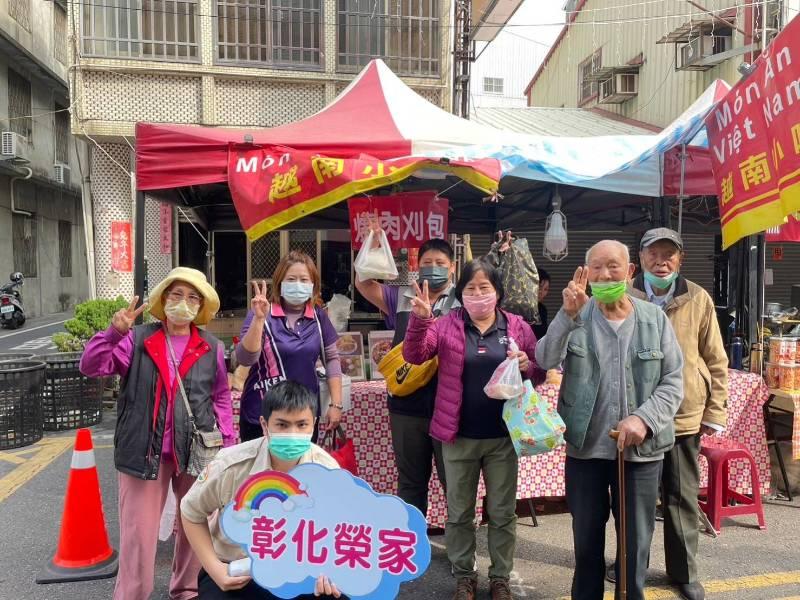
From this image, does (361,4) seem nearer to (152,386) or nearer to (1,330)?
(152,386)

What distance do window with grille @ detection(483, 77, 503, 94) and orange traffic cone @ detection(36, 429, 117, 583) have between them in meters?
26.4

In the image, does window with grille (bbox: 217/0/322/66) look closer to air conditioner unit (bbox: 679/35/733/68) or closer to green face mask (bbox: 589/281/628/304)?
air conditioner unit (bbox: 679/35/733/68)

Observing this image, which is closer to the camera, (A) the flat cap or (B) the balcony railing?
(A) the flat cap

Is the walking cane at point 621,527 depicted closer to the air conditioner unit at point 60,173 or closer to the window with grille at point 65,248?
the air conditioner unit at point 60,173

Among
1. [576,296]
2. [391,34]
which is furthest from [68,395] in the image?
[391,34]

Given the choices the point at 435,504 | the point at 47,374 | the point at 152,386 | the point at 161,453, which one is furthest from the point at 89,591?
the point at 47,374

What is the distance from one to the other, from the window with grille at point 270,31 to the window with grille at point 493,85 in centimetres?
1767

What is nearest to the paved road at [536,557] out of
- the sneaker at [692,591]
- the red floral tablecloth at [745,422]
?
the sneaker at [692,591]

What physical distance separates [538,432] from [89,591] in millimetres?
2505

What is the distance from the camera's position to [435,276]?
10.8 ft

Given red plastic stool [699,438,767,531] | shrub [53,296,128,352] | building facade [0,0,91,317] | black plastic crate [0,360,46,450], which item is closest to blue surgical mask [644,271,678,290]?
red plastic stool [699,438,767,531]

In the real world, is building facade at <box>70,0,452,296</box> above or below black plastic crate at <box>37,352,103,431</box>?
above

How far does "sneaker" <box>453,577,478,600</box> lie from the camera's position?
9.57 ft

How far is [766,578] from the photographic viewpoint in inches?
130
